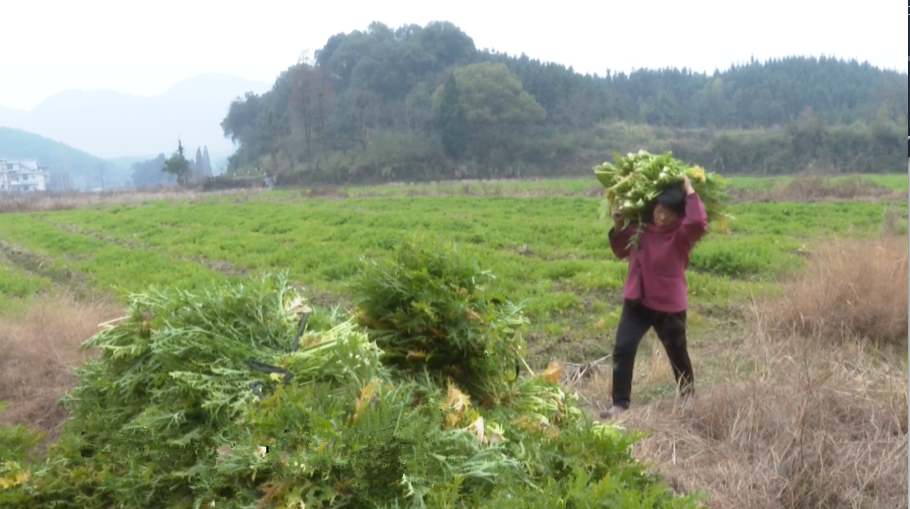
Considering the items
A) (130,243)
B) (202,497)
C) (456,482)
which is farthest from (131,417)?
(130,243)

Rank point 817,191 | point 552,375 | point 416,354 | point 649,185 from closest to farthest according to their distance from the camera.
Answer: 1. point 416,354
2. point 552,375
3. point 649,185
4. point 817,191

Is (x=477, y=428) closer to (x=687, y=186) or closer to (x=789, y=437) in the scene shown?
(x=789, y=437)

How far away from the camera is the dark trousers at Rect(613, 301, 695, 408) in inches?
180

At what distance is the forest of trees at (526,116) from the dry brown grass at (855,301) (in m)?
23.5

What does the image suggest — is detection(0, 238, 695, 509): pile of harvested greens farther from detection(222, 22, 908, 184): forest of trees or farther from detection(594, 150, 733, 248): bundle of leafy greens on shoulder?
detection(222, 22, 908, 184): forest of trees

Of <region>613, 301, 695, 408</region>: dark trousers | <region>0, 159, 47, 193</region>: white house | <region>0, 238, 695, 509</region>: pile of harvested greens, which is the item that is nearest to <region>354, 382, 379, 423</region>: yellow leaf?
<region>0, 238, 695, 509</region>: pile of harvested greens

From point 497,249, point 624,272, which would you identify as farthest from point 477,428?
point 497,249

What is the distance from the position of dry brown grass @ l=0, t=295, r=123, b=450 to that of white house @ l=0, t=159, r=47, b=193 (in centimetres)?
4678

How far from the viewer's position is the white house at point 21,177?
47469 millimetres

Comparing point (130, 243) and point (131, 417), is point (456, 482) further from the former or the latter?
point (130, 243)

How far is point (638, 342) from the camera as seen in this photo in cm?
464

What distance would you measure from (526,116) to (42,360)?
169ft

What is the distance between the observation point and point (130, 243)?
17.6 m

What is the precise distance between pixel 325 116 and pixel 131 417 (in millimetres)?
68224
